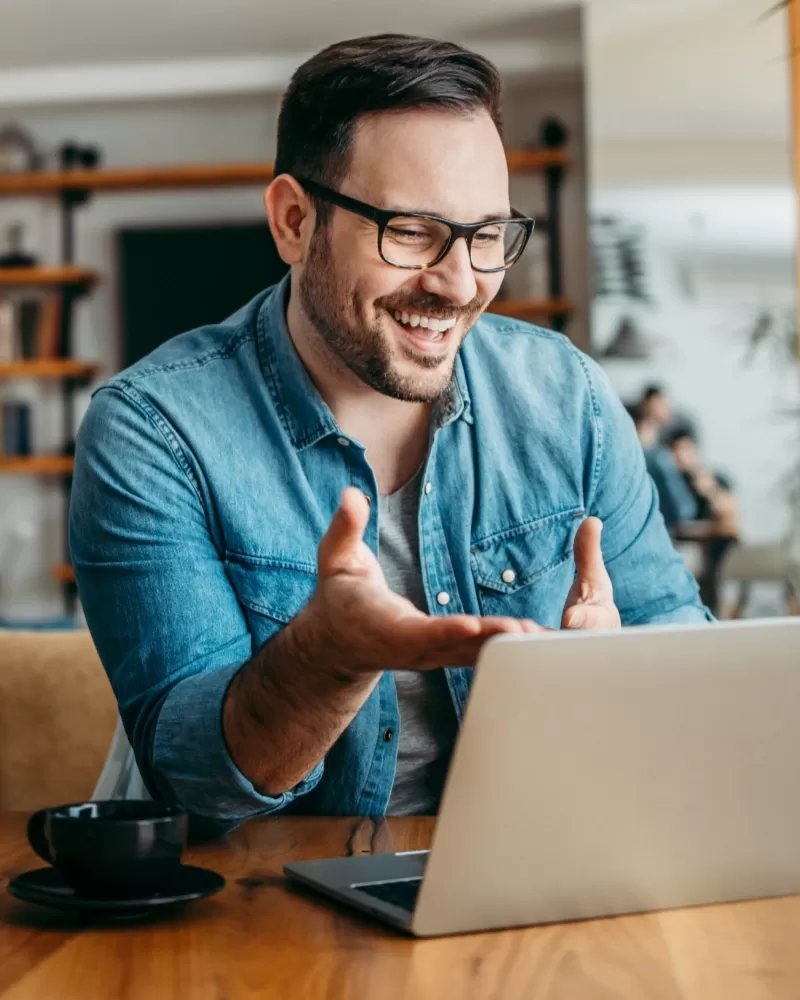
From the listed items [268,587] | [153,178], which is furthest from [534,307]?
[268,587]

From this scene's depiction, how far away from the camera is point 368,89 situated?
1295 millimetres

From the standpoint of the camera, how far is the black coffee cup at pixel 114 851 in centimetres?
77

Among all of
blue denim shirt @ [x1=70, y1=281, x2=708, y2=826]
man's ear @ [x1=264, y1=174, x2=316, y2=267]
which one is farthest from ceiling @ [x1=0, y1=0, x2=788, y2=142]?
man's ear @ [x1=264, y1=174, x2=316, y2=267]

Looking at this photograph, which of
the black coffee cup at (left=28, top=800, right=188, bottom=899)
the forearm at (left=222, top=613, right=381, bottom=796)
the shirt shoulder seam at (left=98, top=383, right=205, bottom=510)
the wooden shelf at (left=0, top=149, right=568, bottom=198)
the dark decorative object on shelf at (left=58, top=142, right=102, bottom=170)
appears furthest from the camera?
the dark decorative object on shelf at (left=58, top=142, right=102, bottom=170)

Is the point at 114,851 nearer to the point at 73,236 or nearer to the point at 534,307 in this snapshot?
the point at 534,307

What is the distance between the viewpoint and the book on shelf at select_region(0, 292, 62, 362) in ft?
17.4

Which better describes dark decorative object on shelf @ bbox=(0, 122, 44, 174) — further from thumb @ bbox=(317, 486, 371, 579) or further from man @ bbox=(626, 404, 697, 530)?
thumb @ bbox=(317, 486, 371, 579)

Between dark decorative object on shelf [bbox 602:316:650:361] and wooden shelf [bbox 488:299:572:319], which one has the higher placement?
wooden shelf [bbox 488:299:572:319]

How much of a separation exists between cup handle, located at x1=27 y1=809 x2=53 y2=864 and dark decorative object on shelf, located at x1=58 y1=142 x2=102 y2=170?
4919 mm

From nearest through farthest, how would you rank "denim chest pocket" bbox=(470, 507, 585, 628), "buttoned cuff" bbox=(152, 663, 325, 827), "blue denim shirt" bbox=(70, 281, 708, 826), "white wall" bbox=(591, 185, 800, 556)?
"buttoned cuff" bbox=(152, 663, 325, 827), "blue denim shirt" bbox=(70, 281, 708, 826), "denim chest pocket" bbox=(470, 507, 585, 628), "white wall" bbox=(591, 185, 800, 556)

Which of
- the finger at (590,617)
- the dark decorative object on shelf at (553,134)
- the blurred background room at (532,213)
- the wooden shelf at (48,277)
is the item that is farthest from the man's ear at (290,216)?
the wooden shelf at (48,277)

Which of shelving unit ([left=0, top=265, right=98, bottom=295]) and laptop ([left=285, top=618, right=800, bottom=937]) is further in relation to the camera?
shelving unit ([left=0, top=265, right=98, bottom=295])

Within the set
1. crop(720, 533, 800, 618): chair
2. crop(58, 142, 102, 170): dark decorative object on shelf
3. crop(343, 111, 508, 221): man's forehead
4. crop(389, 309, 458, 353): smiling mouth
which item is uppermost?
crop(58, 142, 102, 170): dark decorative object on shelf

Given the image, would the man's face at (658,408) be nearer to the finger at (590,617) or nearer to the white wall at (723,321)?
the white wall at (723,321)
